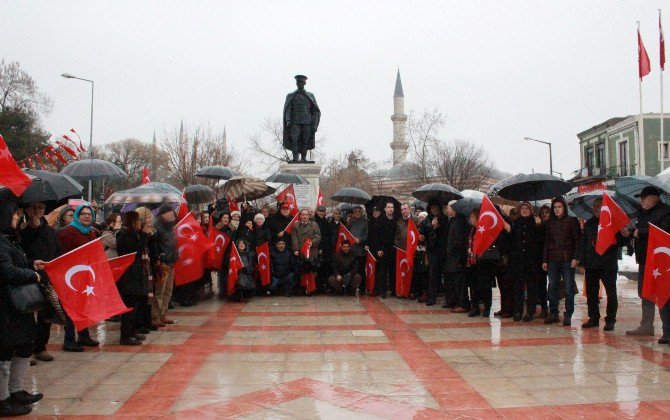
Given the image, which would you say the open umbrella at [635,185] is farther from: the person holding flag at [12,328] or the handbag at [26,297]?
the person holding flag at [12,328]

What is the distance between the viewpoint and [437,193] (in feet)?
39.9

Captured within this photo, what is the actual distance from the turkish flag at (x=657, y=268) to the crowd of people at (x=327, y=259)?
0.35m

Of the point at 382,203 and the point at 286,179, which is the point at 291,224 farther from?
the point at 286,179

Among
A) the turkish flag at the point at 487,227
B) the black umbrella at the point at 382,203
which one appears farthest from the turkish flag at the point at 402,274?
the turkish flag at the point at 487,227

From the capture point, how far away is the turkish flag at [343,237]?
41.9 feet

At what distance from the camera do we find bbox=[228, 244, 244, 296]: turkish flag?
11.9 meters

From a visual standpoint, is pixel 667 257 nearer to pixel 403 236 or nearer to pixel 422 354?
pixel 422 354

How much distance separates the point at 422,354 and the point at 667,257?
128 inches

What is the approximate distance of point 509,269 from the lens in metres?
9.90

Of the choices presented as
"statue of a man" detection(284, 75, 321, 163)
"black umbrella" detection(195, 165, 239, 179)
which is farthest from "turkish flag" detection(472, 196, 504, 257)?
"statue of a man" detection(284, 75, 321, 163)

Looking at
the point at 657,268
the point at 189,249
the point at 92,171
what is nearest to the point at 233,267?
the point at 189,249

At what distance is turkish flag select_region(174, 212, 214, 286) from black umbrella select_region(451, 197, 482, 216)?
4.42 metres

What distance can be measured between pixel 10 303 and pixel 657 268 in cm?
715

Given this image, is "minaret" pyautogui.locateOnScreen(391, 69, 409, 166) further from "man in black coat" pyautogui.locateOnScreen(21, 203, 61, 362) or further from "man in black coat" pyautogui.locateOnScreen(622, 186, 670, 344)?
"man in black coat" pyautogui.locateOnScreen(21, 203, 61, 362)
